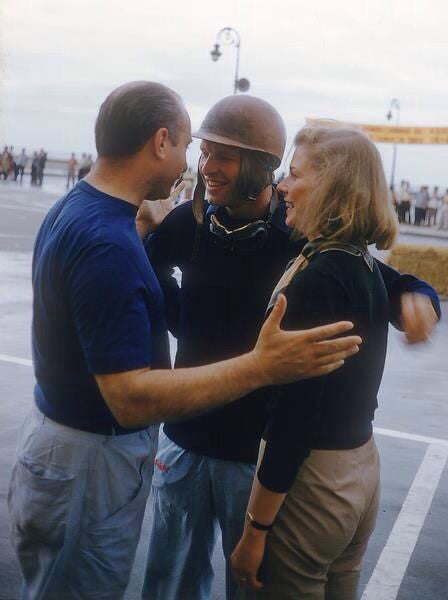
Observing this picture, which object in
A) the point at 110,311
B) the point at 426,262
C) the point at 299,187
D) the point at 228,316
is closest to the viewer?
the point at 110,311

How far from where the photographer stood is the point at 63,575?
2330 millimetres

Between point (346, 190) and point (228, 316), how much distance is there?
762mm

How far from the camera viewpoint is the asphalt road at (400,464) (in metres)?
4.08

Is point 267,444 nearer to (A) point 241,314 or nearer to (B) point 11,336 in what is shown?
(A) point 241,314

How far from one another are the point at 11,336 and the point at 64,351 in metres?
7.17

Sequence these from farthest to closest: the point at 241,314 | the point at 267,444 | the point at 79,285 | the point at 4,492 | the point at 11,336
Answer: the point at 11,336, the point at 4,492, the point at 241,314, the point at 267,444, the point at 79,285

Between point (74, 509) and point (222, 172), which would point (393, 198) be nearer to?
point (222, 172)

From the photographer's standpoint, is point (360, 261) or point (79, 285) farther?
point (360, 261)

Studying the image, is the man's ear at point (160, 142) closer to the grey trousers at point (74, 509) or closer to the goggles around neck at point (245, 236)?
the goggles around neck at point (245, 236)

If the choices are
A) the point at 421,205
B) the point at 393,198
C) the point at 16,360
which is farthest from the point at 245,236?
the point at 421,205

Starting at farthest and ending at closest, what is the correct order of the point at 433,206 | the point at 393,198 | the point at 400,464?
the point at 433,206, the point at 393,198, the point at 400,464

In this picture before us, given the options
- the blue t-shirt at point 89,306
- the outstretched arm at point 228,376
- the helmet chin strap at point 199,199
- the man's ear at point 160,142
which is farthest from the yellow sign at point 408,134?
the outstretched arm at point 228,376

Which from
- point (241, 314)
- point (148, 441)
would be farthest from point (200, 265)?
point (148, 441)

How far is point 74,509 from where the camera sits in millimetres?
2287
